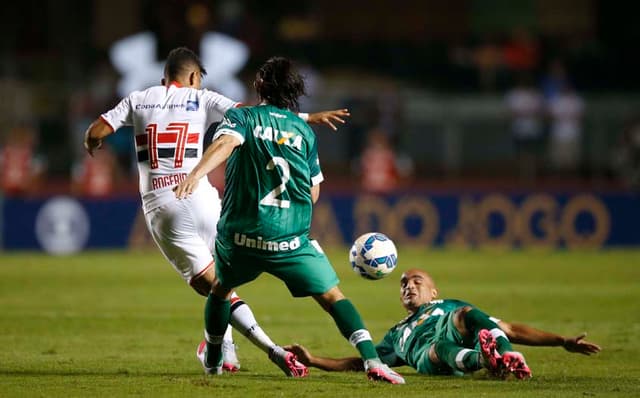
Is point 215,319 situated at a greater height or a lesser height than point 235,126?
lesser

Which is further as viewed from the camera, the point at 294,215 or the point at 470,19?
the point at 470,19

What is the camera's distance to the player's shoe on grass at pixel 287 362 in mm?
8852

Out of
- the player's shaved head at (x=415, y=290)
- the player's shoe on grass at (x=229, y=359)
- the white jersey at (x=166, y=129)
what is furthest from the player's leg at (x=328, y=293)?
the white jersey at (x=166, y=129)

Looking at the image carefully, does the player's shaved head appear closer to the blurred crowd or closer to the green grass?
the green grass

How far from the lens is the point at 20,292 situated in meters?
16.4

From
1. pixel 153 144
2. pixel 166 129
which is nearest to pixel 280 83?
pixel 166 129

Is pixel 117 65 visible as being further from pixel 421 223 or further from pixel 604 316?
pixel 604 316

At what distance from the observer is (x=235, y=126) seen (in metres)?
8.24

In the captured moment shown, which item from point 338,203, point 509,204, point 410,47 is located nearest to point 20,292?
point 338,203

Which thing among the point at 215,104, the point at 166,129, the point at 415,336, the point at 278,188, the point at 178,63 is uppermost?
the point at 178,63

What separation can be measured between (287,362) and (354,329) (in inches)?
30.6

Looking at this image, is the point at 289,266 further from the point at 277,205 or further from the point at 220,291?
the point at 220,291

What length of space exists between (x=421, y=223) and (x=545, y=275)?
18.2ft

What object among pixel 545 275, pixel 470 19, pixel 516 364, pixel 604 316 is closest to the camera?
pixel 516 364
